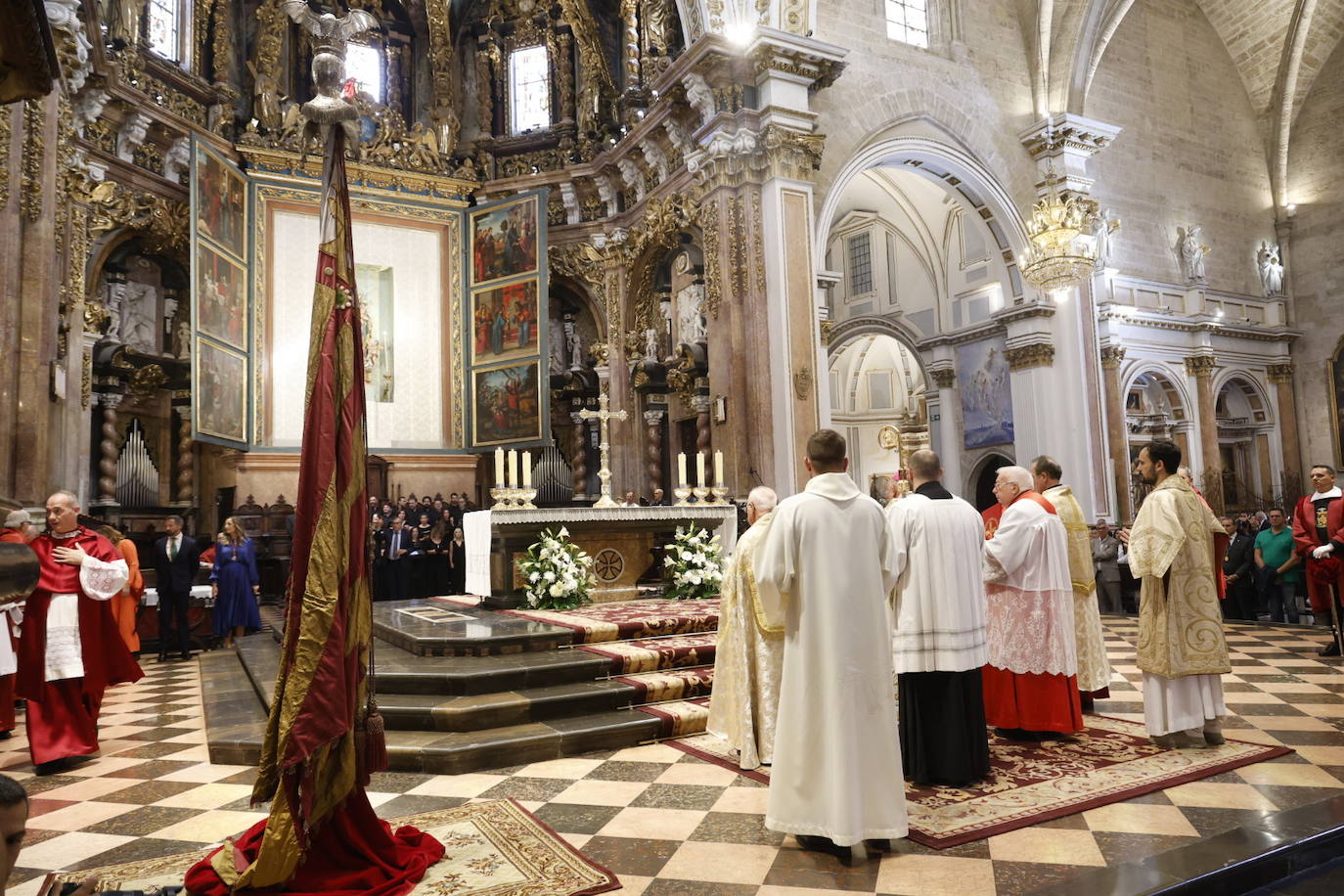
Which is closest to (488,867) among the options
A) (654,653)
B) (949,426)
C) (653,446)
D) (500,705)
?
(500,705)

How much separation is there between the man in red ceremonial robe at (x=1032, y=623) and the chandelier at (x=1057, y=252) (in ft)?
26.8

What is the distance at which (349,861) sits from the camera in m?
3.37

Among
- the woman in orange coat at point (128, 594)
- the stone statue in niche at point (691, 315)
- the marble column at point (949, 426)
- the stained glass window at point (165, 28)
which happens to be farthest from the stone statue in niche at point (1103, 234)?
the stained glass window at point (165, 28)

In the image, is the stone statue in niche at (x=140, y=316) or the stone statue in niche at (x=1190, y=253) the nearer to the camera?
the stone statue in niche at (x=140, y=316)

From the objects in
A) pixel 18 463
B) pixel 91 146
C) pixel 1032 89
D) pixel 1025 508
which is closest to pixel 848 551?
pixel 1025 508

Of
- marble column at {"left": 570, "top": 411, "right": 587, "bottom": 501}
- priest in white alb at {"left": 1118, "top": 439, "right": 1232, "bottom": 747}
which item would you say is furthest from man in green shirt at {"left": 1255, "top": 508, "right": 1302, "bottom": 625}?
marble column at {"left": 570, "top": 411, "right": 587, "bottom": 501}

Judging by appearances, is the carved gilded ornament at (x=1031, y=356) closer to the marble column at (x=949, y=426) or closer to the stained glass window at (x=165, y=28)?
the marble column at (x=949, y=426)

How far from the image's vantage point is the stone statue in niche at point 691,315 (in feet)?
46.1

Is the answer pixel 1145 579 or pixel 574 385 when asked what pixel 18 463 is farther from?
pixel 574 385

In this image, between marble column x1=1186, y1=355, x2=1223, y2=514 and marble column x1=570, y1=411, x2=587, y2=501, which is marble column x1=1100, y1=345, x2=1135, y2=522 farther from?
marble column x1=570, y1=411, x2=587, y2=501

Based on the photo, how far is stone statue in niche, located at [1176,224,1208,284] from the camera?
704 inches

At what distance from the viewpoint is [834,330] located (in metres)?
20.6

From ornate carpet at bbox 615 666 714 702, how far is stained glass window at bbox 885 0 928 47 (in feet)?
38.6

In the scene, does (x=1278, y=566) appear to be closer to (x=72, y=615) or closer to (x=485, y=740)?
(x=485, y=740)
